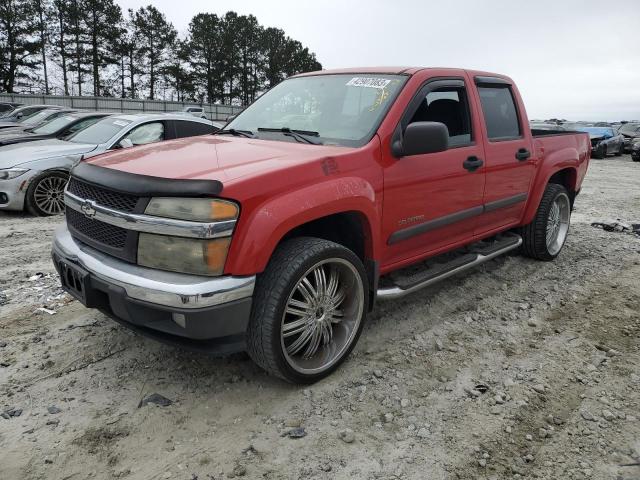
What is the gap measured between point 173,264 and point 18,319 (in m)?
2.03

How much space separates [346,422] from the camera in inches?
106

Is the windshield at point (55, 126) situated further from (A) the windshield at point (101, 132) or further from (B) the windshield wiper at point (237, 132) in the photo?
(B) the windshield wiper at point (237, 132)

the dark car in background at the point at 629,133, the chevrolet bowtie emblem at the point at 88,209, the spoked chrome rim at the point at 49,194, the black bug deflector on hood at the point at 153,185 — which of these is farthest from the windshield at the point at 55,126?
the dark car in background at the point at 629,133

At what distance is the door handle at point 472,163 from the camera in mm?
3850

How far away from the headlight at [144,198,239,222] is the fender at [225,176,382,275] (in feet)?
0.31

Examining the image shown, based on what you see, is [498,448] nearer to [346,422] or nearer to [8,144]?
[346,422]

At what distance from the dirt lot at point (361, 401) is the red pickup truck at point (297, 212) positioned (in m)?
0.35

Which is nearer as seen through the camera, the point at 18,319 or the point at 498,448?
the point at 498,448

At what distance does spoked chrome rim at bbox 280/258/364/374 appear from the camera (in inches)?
112

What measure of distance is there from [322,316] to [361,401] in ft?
1.75

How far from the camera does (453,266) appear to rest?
158 inches

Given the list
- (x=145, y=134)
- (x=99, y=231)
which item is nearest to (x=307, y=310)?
(x=99, y=231)

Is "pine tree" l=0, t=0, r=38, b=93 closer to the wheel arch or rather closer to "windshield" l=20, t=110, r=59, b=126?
"windshield" l=20, t=110, r=59, b=126

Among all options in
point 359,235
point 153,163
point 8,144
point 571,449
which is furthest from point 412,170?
point 8,144
